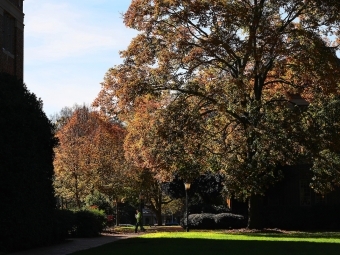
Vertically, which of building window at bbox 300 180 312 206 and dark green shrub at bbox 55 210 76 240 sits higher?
building window at bbox 300 180 312 206

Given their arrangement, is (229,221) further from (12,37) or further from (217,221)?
(12,37)

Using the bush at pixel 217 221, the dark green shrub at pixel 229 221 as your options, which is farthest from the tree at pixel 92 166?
the dark green shrub at pixel 229 221

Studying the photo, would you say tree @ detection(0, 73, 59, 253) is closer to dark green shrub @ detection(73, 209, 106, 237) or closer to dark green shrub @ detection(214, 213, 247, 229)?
dark green shrub @ detection(73, 209, 106, 237)

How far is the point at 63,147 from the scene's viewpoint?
44.3 meters

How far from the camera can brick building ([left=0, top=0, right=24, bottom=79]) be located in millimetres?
23375

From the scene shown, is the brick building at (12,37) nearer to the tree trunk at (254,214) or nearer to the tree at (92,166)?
the tree trunk at (254,214)

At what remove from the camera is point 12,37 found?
24625 millimetres

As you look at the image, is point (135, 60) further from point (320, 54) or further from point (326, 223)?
point (326, 223)

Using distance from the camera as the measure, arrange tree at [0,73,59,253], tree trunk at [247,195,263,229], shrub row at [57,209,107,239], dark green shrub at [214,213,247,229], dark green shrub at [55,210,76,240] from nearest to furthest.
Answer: tree at [0,73,59,253]
dark green shrub at [55,210,76,240]
shrub row at [57,209,107,239]
tree trunk at [247,195,263,229]
dark green shrub at [214,213,247,229]

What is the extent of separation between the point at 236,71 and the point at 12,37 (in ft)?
39.0

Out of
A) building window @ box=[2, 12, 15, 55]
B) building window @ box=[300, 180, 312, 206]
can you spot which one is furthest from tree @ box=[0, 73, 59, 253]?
building window @ box=[300, 180, 312, 206]

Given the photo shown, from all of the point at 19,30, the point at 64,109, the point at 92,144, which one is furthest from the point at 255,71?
the point at 64,109

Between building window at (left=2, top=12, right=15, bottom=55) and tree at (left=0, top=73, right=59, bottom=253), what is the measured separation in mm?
2782

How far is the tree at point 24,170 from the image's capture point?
63.8 ft
